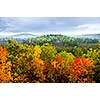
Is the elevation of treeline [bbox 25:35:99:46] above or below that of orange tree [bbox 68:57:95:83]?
above

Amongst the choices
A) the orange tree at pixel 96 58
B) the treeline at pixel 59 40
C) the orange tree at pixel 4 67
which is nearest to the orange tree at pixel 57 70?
the treeline at pixel 59 40

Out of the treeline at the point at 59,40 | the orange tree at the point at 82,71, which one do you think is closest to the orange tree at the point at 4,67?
the treeline at the point at 59,40

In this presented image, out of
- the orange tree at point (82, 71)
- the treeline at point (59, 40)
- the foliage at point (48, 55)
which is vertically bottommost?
the orange tree at point (82, 71)

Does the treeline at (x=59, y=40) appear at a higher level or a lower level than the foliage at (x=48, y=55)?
higher

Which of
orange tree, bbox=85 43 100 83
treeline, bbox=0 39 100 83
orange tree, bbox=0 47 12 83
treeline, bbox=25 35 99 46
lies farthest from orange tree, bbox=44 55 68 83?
orange tree, bbox=0 47 12 83

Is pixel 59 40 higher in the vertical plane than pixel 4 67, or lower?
higher

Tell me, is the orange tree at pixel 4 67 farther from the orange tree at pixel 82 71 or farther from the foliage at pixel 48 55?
the orange tree at pixel 82 71

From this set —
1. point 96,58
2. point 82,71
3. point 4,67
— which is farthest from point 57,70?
point 4,67

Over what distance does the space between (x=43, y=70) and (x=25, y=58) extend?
0.83 ft

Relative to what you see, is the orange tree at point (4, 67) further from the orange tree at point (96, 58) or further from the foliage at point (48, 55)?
the orange tree at point (96, 58)

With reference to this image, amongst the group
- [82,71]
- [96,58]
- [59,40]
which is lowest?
[82,71]

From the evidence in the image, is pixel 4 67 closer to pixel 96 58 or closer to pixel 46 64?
pixel 46 64

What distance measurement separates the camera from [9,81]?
4648 mm

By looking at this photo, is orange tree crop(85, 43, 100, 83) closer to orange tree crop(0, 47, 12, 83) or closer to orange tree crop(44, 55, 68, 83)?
orange tree crop(44, 55, 68, 83)
